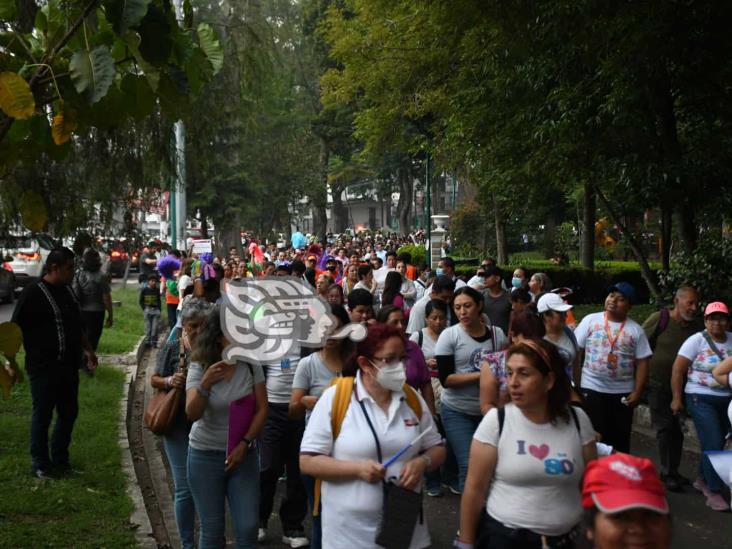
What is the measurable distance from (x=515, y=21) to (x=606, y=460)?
11.2 metres

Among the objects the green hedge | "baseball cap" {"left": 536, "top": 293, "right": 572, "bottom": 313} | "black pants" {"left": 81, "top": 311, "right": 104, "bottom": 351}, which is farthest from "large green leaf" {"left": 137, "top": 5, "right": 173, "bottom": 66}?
the green hedge

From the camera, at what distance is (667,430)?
328 inches

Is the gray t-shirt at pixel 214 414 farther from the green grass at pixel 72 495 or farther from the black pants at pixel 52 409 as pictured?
the black pants at pixel 52 409

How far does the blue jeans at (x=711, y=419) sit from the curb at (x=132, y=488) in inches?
166

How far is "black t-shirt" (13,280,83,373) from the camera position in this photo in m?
7.83

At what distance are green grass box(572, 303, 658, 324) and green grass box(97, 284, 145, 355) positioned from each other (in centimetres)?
885

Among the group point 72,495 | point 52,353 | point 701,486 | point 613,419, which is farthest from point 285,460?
point 701,486

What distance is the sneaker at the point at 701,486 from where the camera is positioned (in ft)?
26.0

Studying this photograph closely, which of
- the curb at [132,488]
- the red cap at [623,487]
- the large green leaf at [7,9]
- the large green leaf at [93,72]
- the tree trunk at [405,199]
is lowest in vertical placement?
the curb at [132,488]

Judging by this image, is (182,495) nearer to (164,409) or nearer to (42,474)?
(164,409)

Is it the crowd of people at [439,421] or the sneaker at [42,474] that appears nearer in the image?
Result: the crowd of people at [439,421]

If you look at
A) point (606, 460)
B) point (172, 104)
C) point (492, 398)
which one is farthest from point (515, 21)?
point (606, 460)

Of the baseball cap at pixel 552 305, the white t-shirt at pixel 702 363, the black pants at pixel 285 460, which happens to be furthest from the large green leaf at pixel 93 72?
the white t-shirt at pixel 702 363

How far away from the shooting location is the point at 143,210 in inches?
504
